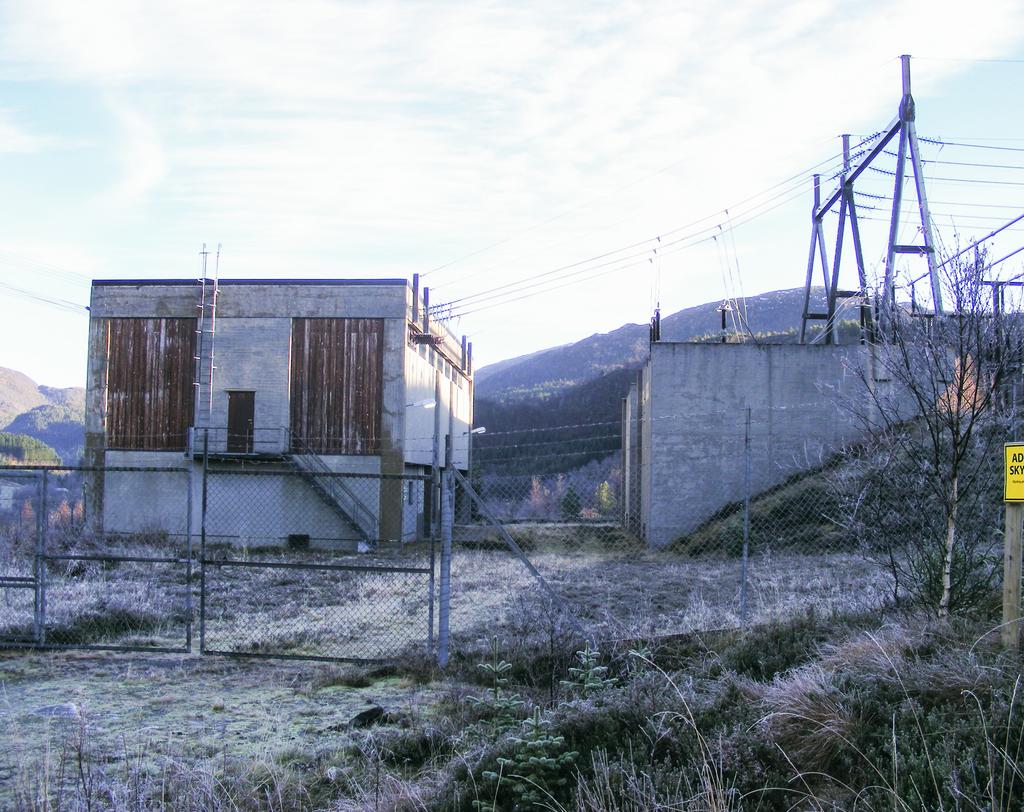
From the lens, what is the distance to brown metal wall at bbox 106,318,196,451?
29.8 m

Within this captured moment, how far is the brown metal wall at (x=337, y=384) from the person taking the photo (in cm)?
2920

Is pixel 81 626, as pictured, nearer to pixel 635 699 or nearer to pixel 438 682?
pixel 438 682

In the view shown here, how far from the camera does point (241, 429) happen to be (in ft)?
96.7

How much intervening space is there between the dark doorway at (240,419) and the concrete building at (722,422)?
13012 millimetres

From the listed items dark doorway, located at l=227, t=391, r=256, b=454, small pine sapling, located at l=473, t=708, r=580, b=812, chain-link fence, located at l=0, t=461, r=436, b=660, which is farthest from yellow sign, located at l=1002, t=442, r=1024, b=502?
dark doorway, located at l=227, t=391, r=256, b=454

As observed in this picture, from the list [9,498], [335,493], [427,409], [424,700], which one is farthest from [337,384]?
[424,700]

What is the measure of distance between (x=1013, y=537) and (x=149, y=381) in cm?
2901

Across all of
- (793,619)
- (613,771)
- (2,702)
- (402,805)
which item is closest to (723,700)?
(613,771)

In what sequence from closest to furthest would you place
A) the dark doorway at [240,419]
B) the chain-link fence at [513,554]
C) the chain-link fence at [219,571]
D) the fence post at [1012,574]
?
the fence post at [1012,574], the chain-link fence at [513,554], the chain-link fence at [219,571], the dark doorway at [240,419]

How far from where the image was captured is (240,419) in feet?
96.8

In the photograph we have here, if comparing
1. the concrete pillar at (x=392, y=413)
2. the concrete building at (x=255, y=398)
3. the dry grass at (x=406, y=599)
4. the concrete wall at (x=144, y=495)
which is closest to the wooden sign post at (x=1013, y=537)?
the dry grass at (x=406, y=599)

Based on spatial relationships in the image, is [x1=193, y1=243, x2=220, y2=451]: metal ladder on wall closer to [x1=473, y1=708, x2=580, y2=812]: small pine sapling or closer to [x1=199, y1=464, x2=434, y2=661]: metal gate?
[x1=199, y1=464, x2=434, y2=661]: metal gate

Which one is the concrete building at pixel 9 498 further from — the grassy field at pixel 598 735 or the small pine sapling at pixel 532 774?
the small pine sapling at pixel 532 774

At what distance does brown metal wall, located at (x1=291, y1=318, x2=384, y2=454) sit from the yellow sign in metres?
24.4
